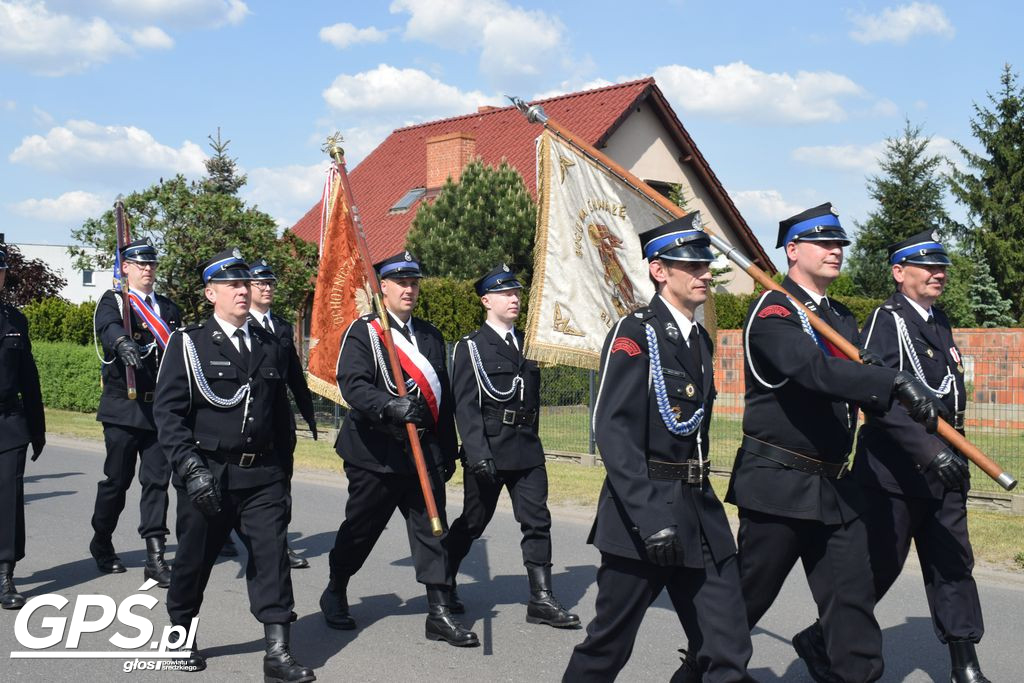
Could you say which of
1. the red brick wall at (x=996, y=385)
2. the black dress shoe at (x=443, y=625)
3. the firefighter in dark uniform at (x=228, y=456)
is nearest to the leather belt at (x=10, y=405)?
the firefighter in dark uniform at (x=228, y=456)

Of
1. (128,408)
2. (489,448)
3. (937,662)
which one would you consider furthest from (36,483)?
(937,662)

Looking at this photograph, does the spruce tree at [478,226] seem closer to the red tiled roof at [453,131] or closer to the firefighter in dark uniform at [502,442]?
the red tiled roof at [453,131]

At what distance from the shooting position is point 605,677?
13.8 feet

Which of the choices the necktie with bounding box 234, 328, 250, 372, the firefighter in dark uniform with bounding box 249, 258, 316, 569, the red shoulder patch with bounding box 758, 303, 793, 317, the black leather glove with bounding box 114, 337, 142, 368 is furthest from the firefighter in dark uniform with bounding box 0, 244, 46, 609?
the red shoulder patch with bounding box 758, 303, 793, 317

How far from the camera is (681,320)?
446cm

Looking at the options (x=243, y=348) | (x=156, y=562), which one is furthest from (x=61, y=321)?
(x=243, y=348)

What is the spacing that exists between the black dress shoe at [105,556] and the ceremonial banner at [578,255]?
3.39 meters

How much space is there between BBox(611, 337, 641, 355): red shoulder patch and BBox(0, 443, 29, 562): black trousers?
4.34 meters

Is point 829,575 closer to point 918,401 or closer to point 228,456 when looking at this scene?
point 918,401

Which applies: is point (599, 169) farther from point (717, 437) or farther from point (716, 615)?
point (717, 437)

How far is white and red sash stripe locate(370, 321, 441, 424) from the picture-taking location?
650 cm

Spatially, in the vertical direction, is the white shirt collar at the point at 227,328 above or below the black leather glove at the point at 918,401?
above

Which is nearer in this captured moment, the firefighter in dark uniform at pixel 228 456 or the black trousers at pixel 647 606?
the black trousers at pixel 647 606

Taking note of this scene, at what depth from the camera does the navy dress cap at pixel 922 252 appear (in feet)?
18.5
